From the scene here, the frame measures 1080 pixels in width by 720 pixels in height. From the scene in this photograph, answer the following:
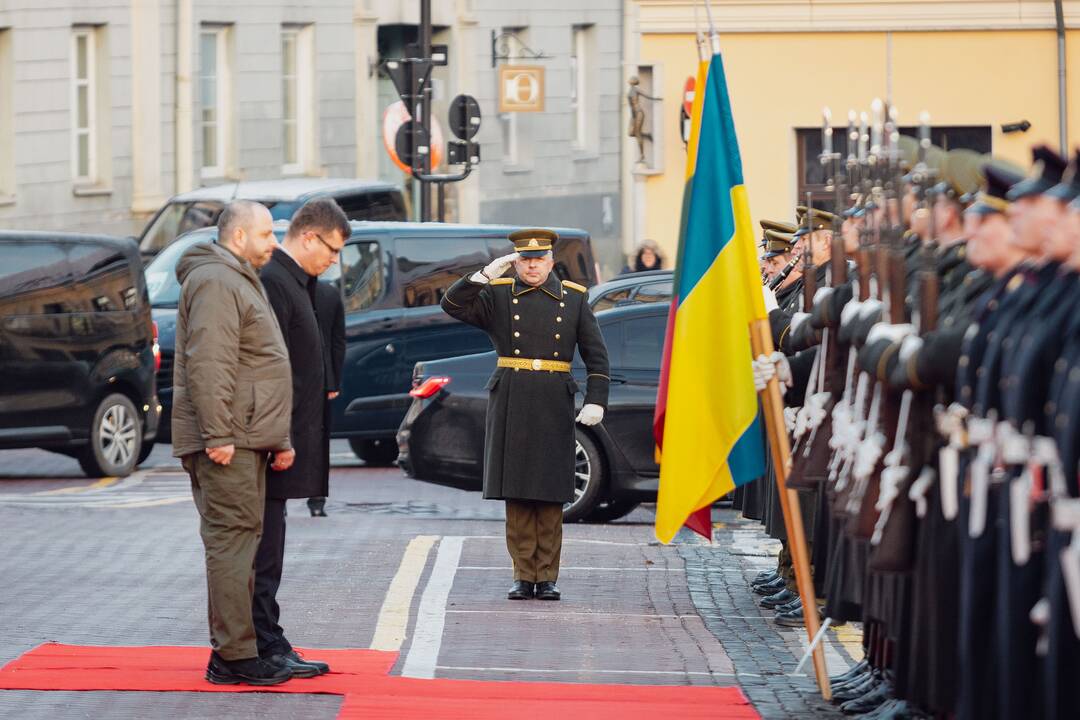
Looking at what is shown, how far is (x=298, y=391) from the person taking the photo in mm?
9391

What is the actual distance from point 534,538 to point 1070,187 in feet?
19.1

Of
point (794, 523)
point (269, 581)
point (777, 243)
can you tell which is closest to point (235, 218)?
point (269, 581)

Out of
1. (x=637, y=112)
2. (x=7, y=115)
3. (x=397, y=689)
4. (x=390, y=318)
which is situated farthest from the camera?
(x=637, y=112)

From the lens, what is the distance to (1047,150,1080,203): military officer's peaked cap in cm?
634

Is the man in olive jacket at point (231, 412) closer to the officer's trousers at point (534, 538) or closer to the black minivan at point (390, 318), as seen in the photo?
the officer's trousers at point (534, 538)

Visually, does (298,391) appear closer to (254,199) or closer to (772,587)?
(772,587)

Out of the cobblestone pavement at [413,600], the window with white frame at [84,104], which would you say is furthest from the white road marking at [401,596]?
the window with white frame at [84,104]

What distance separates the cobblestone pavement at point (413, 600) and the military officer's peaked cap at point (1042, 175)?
2.70 m

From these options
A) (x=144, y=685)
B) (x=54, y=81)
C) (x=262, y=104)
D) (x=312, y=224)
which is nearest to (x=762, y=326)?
(x=312, y=224)

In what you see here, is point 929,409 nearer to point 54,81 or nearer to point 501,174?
point 54,81

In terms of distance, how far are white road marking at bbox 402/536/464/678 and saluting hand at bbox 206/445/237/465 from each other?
1.17m

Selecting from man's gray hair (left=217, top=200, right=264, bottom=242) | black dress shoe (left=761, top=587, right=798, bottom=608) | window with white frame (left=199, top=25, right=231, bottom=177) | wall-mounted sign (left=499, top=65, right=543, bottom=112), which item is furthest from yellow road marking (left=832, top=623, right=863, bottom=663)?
window with white frame (left=199, top=25, right=231, bottom=177)

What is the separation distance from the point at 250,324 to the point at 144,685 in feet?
4.63

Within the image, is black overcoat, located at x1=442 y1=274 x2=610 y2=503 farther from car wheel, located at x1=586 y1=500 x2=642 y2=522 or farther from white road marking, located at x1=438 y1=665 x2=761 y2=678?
car wheel, located at x1=586 y1=500 x2=642 y2=522
